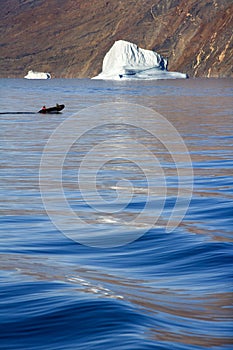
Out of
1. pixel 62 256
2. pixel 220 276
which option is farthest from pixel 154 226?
pixel 220 276

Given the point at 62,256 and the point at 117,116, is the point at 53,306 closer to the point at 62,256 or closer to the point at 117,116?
the point at 62,256

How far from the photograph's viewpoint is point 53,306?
9562mm

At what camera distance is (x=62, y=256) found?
12531 mm

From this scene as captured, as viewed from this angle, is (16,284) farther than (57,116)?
No

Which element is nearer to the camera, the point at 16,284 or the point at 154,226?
the point at 16,284

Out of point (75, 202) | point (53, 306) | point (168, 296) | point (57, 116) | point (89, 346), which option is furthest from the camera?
point (57, 116)

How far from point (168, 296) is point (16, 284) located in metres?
1.87

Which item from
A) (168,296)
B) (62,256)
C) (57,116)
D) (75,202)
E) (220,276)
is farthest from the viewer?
(57,116)

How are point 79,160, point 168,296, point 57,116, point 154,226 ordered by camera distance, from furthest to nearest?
point 57,116 < point 79,160 < point 154,226 < point 168,296

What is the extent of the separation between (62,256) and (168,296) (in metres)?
2.75

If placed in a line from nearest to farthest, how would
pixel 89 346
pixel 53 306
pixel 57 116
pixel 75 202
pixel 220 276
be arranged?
pixel 89 346 → pixel 53 306 → pixel 220 276 → pixel 75 202 → pixel 57 116

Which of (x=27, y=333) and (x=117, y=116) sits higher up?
(x=117, y=116)

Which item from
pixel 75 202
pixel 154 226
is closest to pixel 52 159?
pixel 75 202

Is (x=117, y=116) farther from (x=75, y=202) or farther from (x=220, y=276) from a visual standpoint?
(x=220, y=276)
